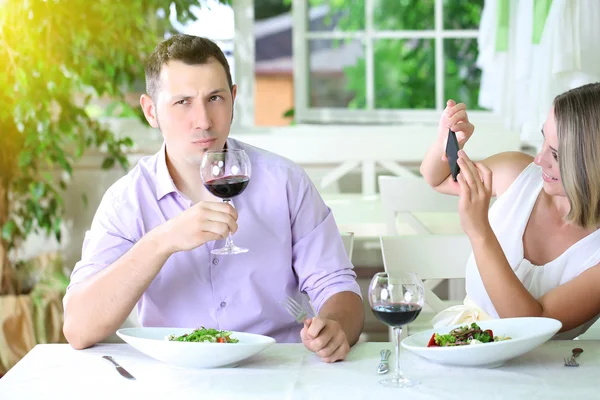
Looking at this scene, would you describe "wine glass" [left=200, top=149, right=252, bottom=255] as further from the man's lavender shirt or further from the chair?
the chair

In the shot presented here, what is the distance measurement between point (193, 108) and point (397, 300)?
68cm

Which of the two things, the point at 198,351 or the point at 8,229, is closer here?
the point at 198,351

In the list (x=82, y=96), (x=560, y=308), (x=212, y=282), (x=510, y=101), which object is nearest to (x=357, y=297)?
(x=212, y=282)

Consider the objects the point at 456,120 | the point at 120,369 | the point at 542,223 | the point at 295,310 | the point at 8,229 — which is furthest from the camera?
the point at 8,229

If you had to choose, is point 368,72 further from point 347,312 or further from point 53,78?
point 347,312

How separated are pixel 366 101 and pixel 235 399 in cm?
304

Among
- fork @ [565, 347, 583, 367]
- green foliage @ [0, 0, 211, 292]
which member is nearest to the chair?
fork @ [565, 347, 583, 367]

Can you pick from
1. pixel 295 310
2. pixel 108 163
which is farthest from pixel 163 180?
pixel 108 163

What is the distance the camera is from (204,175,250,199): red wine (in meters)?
1.67

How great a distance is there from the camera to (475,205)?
168cm

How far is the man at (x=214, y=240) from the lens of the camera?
1780 millimetres

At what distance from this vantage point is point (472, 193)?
167 cm

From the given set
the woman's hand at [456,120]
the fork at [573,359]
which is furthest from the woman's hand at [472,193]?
the fork at [573,359]

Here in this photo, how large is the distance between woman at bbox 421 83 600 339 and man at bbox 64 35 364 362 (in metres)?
0.31
